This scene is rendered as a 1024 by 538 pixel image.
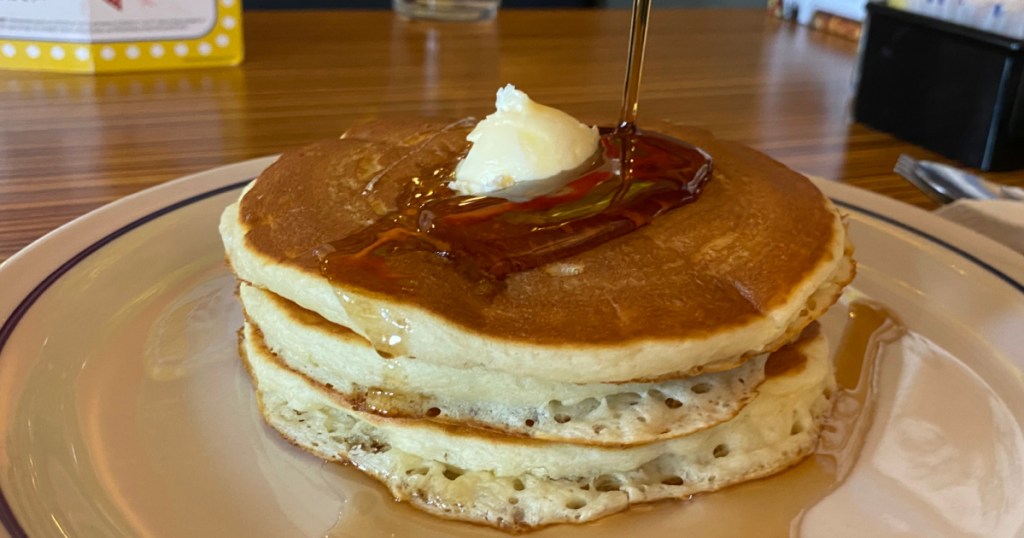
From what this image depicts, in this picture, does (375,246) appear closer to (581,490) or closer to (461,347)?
(461,347)

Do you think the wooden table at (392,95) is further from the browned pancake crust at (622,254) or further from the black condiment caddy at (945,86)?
the browned pancake crust at (622,254)

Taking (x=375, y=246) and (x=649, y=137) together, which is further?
(x=649, y=137)

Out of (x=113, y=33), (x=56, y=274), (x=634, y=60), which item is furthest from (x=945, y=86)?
(x=113, y=33)

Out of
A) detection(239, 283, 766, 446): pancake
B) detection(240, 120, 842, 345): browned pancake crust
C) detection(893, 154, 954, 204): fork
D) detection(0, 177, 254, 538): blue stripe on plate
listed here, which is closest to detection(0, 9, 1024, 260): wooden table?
detection(893, 154, 954, 204): fork

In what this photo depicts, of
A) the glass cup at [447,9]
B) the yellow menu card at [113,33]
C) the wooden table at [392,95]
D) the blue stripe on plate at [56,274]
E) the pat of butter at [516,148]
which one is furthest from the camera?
the glass cup at [447,9]

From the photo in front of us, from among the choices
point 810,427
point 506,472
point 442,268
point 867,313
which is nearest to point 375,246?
point 442,268

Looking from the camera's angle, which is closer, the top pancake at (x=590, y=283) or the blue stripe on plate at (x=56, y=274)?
the blue stripe on plate at (x=56, y=274)

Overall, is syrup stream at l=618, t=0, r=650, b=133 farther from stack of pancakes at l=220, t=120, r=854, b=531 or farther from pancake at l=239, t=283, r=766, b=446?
pancake at l=239, t=283, r=766, b=446

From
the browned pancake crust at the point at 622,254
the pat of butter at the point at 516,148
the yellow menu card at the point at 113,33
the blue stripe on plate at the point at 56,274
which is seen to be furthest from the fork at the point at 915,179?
the yellow menu card at the point at 113,33
